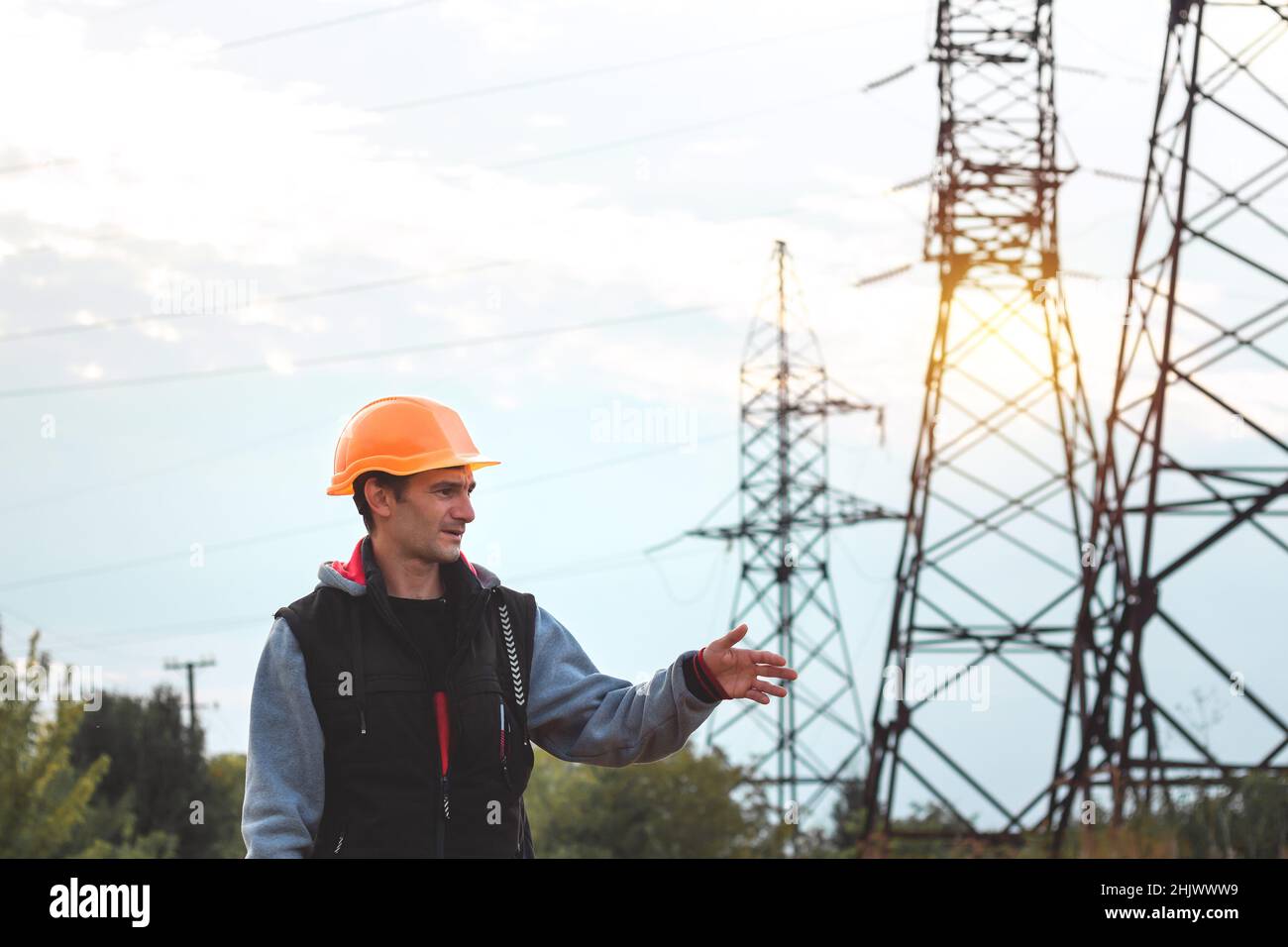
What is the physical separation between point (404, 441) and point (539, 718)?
33.0 inches

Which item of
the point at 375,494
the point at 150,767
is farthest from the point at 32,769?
the point at 375,494

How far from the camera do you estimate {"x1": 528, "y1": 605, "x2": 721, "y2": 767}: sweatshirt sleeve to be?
4.00 m

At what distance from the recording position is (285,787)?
3773 millimetres

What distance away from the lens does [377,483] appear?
418 centimetres

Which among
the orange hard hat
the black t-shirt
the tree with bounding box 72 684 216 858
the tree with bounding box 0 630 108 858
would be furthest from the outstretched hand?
the tree with bounding box 72 684 216 858

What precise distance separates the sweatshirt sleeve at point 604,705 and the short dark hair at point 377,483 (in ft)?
1.70

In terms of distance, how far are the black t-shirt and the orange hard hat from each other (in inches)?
13.9

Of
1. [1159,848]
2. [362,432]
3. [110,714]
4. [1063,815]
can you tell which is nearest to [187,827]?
[110,714]

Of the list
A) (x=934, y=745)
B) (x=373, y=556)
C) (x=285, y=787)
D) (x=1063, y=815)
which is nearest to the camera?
(x=285, y=787)

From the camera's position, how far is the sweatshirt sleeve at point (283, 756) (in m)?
3.72

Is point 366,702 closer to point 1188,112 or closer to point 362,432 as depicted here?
point 362,432

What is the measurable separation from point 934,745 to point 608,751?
52.0 feet

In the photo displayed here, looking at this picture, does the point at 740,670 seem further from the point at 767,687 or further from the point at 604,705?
the point at 604,705
